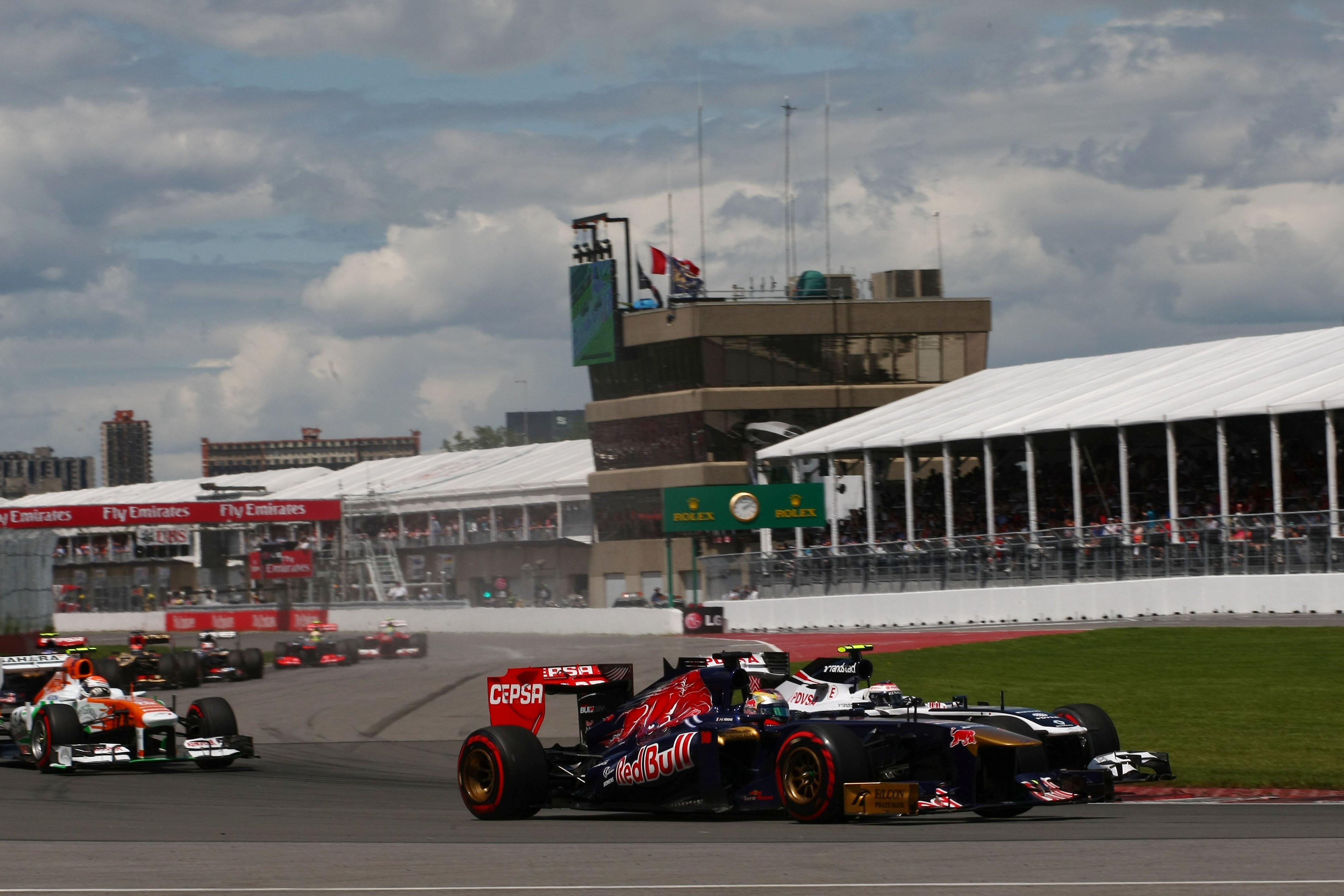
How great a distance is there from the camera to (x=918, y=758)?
11969 millimetres

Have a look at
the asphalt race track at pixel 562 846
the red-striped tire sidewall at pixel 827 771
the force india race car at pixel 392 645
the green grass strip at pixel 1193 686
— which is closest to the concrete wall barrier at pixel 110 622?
the force india race car at pixel 392 645

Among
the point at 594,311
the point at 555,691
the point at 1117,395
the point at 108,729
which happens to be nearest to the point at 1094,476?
the point at 1117,395

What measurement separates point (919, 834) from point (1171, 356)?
1572 inches

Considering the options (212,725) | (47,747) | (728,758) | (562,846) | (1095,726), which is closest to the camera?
(562,846)

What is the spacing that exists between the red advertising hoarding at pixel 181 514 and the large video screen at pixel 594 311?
42.0 ft

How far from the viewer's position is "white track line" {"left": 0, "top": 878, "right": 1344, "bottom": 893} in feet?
28.0

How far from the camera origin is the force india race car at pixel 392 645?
→ 131ft

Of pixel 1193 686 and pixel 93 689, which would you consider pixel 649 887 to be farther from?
pixel 1193 686

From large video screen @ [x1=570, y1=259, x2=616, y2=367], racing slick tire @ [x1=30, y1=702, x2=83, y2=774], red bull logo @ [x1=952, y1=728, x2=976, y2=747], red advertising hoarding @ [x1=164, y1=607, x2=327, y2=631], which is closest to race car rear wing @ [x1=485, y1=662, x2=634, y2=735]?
red bull logo @ [x1=952, y1=728, x2=976, y2=747]

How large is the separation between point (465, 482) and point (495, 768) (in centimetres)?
6886

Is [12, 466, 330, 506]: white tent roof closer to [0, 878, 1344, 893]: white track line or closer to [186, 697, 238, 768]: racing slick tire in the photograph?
[186, 697, 238, 768]: racing slick tire

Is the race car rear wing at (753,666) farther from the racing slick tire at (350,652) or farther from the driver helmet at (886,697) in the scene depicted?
the racing slick tire at (350,652)

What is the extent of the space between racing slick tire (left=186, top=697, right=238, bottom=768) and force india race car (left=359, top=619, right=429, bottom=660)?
69.1ft

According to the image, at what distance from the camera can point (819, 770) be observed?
11.6m
